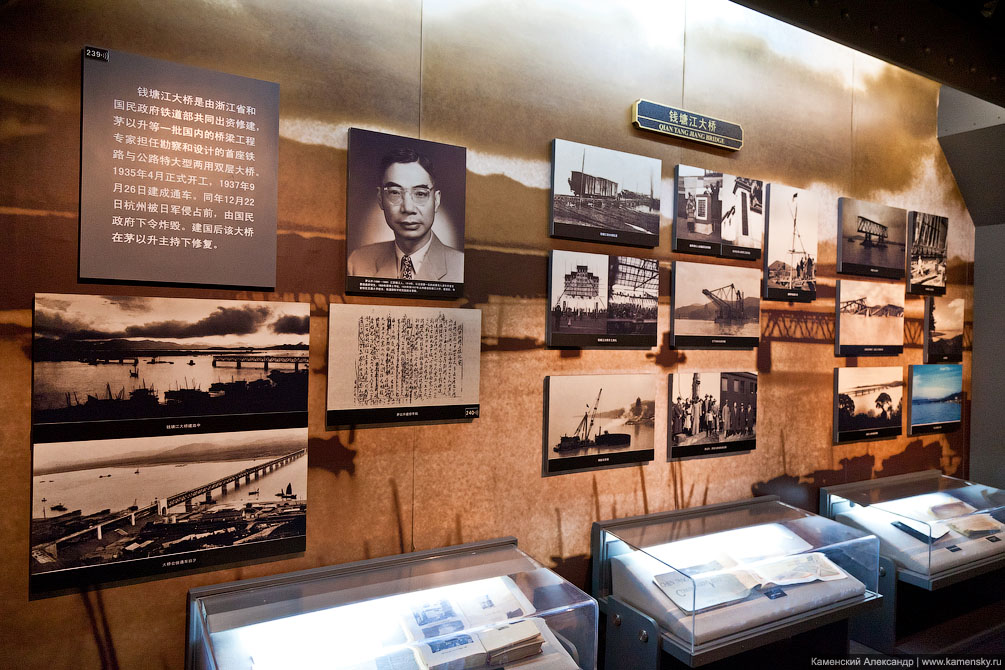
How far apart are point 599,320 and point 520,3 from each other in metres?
1.29

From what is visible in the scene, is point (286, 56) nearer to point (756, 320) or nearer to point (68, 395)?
point (68, 395)

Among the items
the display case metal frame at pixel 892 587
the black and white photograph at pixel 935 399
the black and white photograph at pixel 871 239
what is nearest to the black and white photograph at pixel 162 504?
the display case metal frame at pixel 892 587

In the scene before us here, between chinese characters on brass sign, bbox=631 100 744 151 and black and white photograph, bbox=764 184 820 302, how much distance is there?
37cm

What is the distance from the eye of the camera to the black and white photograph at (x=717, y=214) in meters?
2.66

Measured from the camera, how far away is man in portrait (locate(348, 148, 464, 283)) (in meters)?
2.03

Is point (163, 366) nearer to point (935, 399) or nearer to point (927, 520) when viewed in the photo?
point (927, 520)

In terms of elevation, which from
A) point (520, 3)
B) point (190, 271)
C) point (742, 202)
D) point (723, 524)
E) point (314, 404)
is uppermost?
point (520, 3)

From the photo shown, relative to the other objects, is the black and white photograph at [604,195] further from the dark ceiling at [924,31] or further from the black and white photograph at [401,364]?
the dark ceiling at [924,31]

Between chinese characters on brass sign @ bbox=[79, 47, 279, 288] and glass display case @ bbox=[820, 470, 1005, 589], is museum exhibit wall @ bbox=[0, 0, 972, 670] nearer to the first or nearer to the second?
chinese characters on brass sign @ bbox=[79, 47, 279, 288]

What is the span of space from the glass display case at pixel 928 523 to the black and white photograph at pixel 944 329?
0.86 metres

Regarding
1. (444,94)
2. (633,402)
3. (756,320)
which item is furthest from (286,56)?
(756,320)

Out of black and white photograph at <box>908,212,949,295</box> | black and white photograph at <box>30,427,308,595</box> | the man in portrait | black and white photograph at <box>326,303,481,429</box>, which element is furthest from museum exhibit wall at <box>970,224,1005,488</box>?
black and white photograph at <box>30,427,308,595</box>

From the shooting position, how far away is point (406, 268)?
2.07m

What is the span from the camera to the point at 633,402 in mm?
2539
